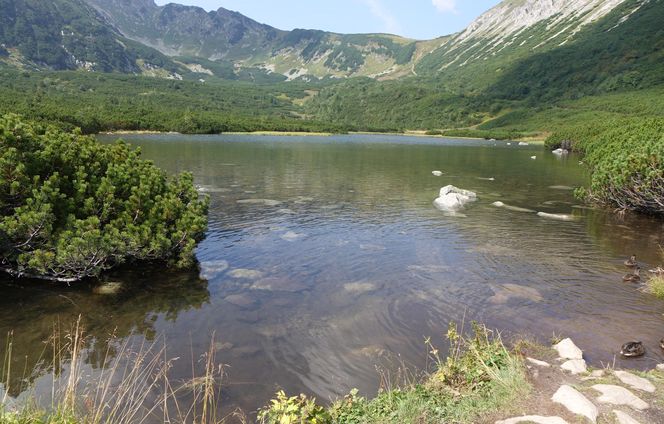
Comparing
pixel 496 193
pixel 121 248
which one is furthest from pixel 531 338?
pixel 496 193

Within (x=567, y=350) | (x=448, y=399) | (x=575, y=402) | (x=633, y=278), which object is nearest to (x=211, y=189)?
(x=633, y=278)

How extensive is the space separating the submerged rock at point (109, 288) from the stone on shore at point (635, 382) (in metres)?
18.1

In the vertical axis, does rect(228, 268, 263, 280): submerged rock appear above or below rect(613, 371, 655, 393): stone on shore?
below

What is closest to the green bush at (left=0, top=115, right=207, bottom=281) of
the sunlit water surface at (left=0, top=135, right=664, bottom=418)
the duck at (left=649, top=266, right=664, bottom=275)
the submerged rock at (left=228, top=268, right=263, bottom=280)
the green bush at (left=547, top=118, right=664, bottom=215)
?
the sunlit water surface at (left=0, top=135, right=664, bottom=418)

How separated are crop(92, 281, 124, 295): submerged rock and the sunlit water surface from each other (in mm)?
525

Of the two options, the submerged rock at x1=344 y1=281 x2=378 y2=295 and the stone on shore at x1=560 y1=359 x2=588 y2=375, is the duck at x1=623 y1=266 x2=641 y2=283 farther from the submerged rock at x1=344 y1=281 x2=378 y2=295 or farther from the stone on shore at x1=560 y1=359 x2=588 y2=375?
the submerged rock at x1=344 y1=281 x2=378 y2=295

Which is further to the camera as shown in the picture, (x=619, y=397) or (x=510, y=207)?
(x=510, y=207)

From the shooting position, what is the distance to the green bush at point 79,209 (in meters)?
17.2

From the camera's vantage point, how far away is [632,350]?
45.4ft

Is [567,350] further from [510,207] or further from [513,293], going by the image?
[510,207]

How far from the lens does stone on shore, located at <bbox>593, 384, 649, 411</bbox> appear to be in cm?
920

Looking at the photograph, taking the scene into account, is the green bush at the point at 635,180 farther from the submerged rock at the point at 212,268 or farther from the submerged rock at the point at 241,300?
the submerged rock at the point at 212,268

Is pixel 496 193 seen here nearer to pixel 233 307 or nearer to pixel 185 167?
pixel 233 307

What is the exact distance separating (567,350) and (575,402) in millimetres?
4551
